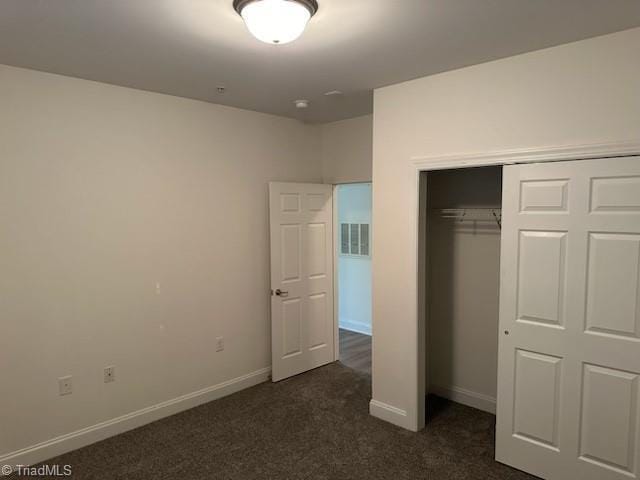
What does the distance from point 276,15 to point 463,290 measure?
278 cm

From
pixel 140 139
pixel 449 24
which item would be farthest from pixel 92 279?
pixel 449 24

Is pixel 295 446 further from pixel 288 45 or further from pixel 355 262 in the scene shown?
pixel 355 262

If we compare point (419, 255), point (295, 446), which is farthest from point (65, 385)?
point (419, 255)

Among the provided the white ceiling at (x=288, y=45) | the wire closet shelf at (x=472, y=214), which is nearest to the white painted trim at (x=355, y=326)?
the wire closet shelf at (x=472, y=214)

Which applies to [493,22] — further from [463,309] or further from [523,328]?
[463,309]

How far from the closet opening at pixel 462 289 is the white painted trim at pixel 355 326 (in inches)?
82.8

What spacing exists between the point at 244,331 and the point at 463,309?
2064 mm

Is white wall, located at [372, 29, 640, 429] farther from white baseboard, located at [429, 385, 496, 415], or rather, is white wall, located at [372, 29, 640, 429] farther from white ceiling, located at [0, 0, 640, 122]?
white baseboard, located at [429, 385, 496, 415]

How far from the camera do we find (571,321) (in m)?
2.55

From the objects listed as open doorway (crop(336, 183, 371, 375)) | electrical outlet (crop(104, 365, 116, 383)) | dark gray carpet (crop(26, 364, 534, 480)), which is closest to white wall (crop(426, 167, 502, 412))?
dark gray carpet (crop(26, 364, 534, 480))

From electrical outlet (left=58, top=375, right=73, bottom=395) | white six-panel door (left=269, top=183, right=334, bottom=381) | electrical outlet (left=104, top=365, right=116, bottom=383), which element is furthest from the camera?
white six-panel door (left=269, top=183, right=334, bottom=381)

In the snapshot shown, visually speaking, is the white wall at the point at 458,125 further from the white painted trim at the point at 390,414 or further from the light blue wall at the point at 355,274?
the light blue wall at the point at 355,274

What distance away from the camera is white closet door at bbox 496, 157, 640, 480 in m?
2.36

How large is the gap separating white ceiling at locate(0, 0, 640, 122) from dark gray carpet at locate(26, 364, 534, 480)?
105 inches
